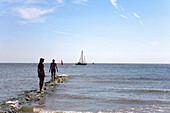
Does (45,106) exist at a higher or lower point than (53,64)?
lower

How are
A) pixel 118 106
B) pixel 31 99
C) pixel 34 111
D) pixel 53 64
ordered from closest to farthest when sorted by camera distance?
pixel 34 111 < pixel 118 106 < pixel 31 99 < pixel 53 64

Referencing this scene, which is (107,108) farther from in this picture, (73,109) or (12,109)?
(12,109)

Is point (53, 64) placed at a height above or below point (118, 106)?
above

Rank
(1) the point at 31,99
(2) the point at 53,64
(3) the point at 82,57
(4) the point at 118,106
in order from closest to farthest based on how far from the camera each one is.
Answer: (4) the point at 118,106, (1) the point at 31,99, (2) the point at 53,64, (3) the point at 82,57

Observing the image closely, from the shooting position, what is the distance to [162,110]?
27.3ft

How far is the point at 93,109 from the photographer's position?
27.2 feet

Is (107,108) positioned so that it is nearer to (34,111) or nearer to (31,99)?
(34,111)

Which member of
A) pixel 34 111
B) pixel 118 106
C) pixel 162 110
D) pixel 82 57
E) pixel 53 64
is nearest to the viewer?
pixel 34 111

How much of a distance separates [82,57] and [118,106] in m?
111

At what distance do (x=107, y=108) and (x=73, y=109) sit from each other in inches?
61.9

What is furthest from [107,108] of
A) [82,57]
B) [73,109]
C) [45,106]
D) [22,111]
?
[82,57]

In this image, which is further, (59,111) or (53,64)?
(53,64)

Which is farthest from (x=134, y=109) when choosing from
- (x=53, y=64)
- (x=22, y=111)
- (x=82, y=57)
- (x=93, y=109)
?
(x=82, y=57)

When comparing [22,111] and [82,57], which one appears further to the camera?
[82,57]
